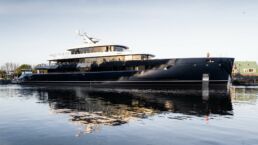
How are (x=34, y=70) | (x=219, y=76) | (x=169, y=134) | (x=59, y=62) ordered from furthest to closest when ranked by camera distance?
(x=34, y=70), (x=59, y=62), (x=219, y=76), (x=169, y=134)

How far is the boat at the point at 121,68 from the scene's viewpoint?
3875 centimetres

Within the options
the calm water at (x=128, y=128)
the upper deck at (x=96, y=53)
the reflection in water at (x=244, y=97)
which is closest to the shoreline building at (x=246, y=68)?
the upper deck at (x=96, y=53)

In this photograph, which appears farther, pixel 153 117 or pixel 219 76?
pixel 219 76

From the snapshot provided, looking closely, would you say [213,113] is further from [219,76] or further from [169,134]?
[219,76]

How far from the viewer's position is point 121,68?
44.1 metres

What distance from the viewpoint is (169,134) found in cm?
1102

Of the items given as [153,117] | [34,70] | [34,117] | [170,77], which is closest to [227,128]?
[153,117]

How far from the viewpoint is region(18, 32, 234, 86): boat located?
38.8 m

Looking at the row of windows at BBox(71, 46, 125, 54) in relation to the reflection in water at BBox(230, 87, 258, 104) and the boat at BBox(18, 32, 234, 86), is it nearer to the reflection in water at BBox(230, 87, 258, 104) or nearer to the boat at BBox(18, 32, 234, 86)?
the boat at BBox(18, 32, 234, 86)

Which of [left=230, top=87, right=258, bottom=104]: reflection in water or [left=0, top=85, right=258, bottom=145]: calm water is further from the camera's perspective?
[left=230, top=87, right=258, bottom=104]: reflection in water

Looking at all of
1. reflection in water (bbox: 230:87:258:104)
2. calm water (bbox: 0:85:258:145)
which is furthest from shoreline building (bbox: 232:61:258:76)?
calm water (bbox: 0:85:258:145)

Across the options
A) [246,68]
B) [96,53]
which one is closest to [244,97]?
[96,53]

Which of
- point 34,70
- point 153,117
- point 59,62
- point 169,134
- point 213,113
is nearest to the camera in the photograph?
point 169,134

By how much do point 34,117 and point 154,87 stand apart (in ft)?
89.4
